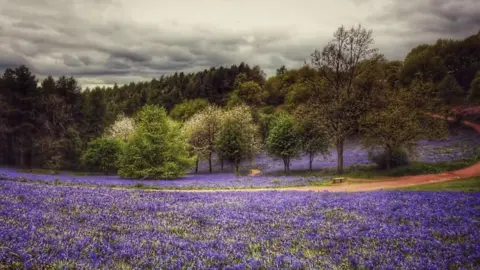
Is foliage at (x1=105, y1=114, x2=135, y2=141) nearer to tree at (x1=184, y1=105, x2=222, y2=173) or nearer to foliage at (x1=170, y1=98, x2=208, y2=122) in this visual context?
foliage at (x1=170, y1=98, x2=208, y2=122)

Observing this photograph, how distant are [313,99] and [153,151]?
2119 cm

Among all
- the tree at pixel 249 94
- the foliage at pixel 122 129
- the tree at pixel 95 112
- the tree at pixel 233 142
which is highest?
the tree at pixel 249 94

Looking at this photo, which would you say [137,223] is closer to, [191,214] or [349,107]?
[191,214]

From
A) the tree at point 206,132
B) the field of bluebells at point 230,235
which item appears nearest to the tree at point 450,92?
the tree at point 206,132

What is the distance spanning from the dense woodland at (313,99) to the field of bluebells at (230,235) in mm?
24615

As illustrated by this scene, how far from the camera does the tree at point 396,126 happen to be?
109ft

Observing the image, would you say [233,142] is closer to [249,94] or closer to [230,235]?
[230,235]

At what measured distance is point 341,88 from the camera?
1506 inches

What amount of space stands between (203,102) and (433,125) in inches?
2818

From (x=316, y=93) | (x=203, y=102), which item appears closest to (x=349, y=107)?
(x=316, y=93)

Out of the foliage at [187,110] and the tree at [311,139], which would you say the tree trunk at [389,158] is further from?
the foliage at [187,110]

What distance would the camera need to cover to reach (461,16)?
1962cm

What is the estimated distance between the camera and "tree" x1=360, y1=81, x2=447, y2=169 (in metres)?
33.2

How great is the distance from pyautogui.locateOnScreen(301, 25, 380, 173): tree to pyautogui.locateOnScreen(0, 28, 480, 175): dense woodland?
11cm
